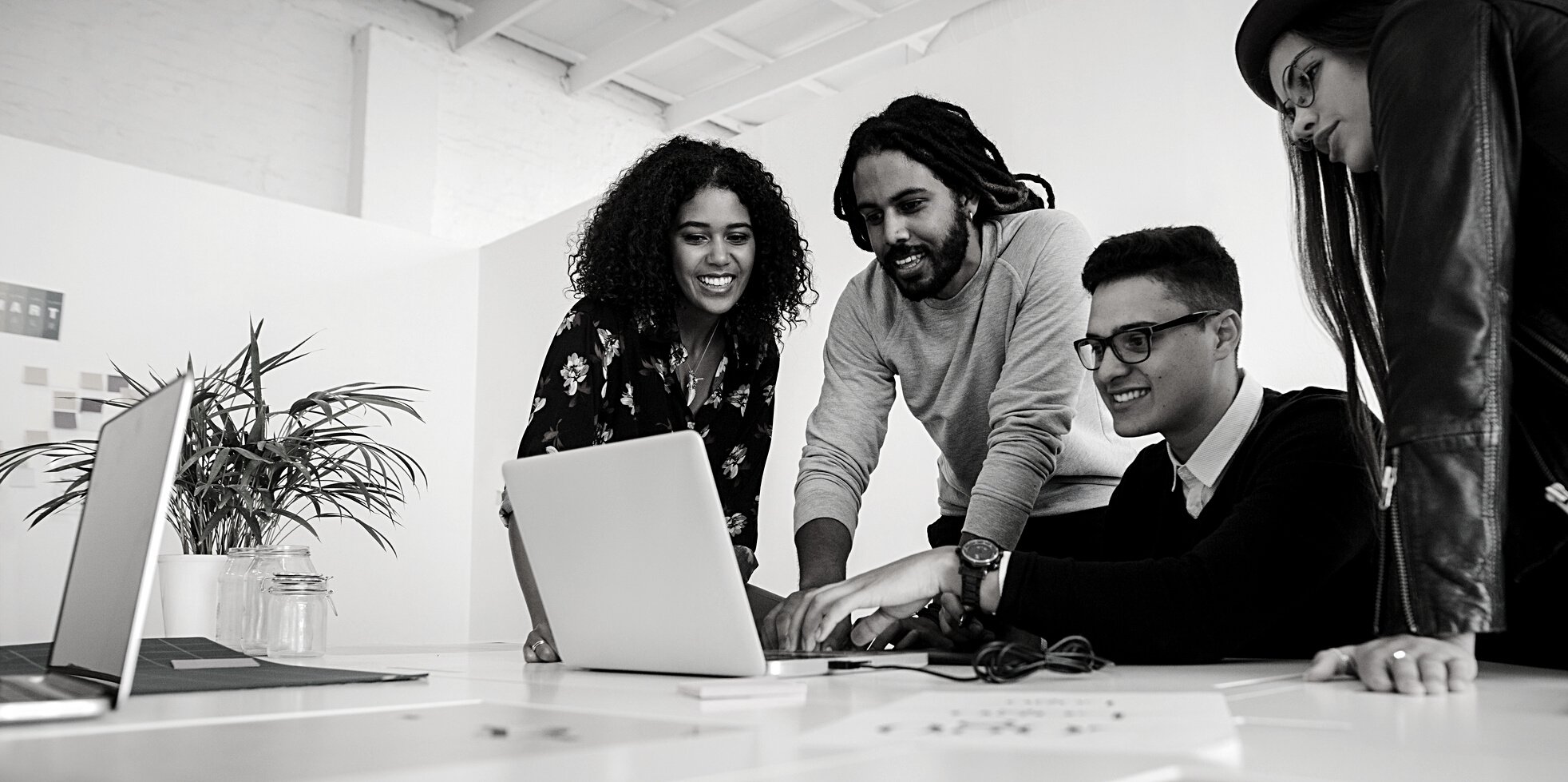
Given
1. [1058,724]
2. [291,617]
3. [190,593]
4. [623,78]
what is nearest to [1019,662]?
[1058,724]

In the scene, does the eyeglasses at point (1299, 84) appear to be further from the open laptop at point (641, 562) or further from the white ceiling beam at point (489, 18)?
the white ceiling beam at point (489, 18)

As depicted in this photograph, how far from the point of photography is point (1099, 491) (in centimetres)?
204

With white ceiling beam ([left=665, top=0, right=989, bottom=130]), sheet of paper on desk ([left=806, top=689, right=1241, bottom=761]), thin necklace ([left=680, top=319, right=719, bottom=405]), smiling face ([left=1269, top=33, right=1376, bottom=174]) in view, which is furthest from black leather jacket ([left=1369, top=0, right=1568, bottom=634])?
white ceiling beam ([left=665, top=0, right=989, bottom=130])

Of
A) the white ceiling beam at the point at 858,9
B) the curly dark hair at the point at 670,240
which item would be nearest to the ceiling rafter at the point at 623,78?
the white ceiling beam at the point at 858,9

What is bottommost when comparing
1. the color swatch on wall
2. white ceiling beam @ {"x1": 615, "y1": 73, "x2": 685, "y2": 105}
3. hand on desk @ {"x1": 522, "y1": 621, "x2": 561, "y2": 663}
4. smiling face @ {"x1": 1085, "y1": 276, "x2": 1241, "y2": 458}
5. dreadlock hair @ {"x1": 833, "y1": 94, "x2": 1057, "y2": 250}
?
hand on desk @ {"x1": 522, "y1": 621, "x2": 561, "y2": 663}

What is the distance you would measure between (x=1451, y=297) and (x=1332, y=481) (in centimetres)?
38

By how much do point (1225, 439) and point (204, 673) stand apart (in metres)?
1.23

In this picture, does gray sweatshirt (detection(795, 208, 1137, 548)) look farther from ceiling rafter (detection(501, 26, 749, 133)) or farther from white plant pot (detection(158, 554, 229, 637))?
ceiling rafter (detection(501, 26, 749, 133))

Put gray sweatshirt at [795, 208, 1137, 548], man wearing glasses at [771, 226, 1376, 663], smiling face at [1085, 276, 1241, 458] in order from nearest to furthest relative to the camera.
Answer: man wearing glasses at [771, 226, 1376, 663]
smiling face at [1085, 276, 1241, 458]
gray sweatshirt at [795, 208, 1137, 548]

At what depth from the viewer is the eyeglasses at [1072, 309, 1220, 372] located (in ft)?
5.50

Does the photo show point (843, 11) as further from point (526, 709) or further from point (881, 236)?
point (526, 709)

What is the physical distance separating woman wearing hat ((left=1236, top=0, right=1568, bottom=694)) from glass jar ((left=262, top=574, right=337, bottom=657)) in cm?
132

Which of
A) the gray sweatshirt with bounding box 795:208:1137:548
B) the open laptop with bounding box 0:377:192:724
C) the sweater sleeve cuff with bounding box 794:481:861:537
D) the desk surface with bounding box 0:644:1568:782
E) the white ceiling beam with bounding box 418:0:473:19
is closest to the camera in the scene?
the desk surface with bounding box 0:644:1568:782

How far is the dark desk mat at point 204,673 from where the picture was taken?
1.02m
